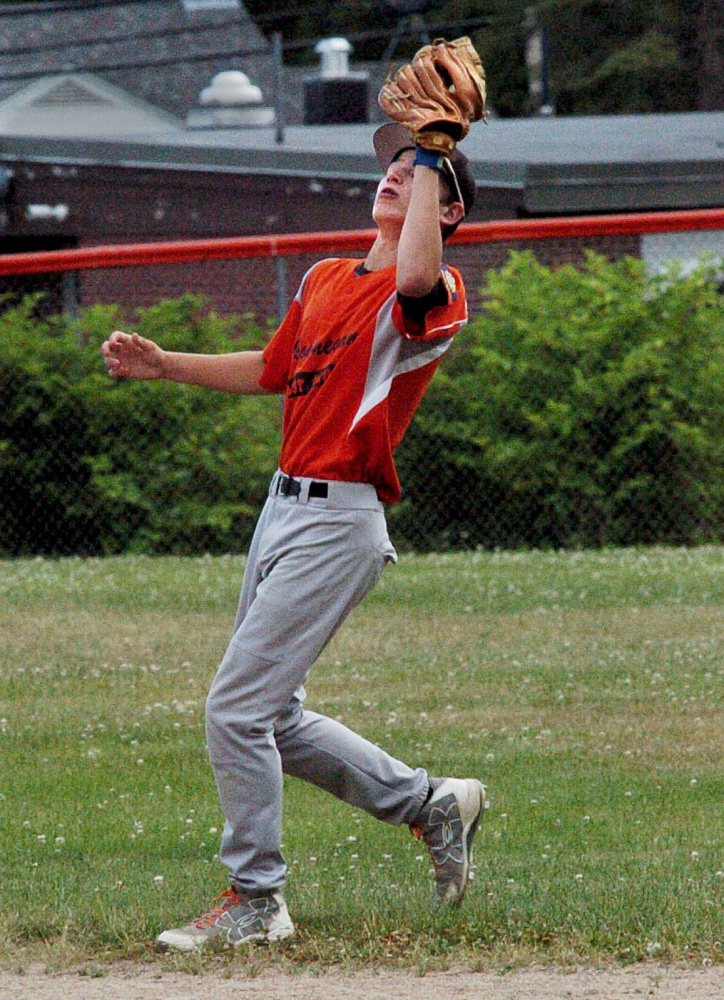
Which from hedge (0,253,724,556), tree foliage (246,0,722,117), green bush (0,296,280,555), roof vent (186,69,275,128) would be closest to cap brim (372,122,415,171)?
hedge (0,253,724,556)

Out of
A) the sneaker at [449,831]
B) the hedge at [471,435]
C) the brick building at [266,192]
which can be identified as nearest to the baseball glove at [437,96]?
the sneaker at [449,831]

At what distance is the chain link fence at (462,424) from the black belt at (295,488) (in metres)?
6.78

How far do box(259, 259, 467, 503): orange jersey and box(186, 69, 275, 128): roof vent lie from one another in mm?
18683

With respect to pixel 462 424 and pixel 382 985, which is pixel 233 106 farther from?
pixel 382 985

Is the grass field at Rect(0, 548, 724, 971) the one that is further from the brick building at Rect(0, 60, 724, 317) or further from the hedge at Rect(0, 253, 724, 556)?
the brick building at Rect(0, 60, 724, 317)

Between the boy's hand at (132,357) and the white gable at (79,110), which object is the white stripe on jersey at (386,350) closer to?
the boy's hand at (132,357)

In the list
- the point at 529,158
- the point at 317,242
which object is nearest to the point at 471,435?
the point at 317,242

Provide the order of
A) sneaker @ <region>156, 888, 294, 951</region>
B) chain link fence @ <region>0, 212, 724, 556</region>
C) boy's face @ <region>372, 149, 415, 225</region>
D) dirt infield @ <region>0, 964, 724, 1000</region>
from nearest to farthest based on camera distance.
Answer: dirt infield @ <region>0, 964, 724, 1000</region>, sneaker @ <region>156, 888, 294, 951</region>, boy's face @ <region>372, 149, 415, 225</region>, chain link fence @ <region>0, 212, 724, 556</region>

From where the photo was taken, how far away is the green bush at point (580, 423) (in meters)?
10.9

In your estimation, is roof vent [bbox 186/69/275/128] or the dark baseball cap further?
roof vent [bbox 186/69/275/128]

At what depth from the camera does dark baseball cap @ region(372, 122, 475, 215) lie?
13.1 ft

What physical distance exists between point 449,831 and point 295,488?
1045mm

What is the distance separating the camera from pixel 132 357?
457 centimetres

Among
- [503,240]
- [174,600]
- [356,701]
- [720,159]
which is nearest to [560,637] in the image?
[356,701]
